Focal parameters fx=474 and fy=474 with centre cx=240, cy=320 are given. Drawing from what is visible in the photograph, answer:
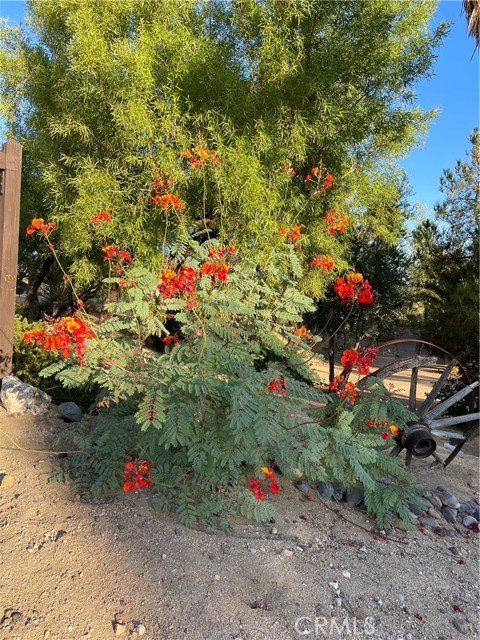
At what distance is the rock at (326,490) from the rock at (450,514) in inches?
26.5

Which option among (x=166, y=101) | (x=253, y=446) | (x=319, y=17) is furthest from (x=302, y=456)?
(x=319, y=17)

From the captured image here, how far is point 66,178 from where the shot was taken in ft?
17.0

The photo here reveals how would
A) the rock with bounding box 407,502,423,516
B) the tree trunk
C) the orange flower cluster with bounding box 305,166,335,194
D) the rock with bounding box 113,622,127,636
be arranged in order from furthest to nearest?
the tree trunk, the orange flower cluster with bounding box 305,166,335,194, the rock with bounding box 407,502,423,516, the rock with bounding box 113,622,127,636

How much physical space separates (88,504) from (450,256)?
646 centimetres

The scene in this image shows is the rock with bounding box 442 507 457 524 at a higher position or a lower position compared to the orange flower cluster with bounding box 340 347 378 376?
lower

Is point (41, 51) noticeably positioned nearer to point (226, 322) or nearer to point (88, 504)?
point (226, 322)

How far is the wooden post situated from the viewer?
11.6 feet

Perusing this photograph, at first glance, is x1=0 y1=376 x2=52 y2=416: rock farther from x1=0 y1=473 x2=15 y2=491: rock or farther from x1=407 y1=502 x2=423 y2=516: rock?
x1=407 y1=502 x2=423 y2=516: rock

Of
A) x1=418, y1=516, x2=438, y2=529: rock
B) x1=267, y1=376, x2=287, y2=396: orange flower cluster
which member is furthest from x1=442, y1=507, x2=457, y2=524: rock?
x1=267, y1=376, x2=287, y2=396: orange flower cluster

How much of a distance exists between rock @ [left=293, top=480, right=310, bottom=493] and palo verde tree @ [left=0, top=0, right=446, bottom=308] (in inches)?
109

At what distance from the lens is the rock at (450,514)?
8.28 ft

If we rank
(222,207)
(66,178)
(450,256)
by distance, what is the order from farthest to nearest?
(450,256) < (66,178) < (222,207)

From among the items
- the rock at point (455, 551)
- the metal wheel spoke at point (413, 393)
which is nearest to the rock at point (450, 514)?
the rock at point (455, 551)

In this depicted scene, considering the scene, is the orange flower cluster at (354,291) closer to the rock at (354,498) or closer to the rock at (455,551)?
the rock at (354,498)
